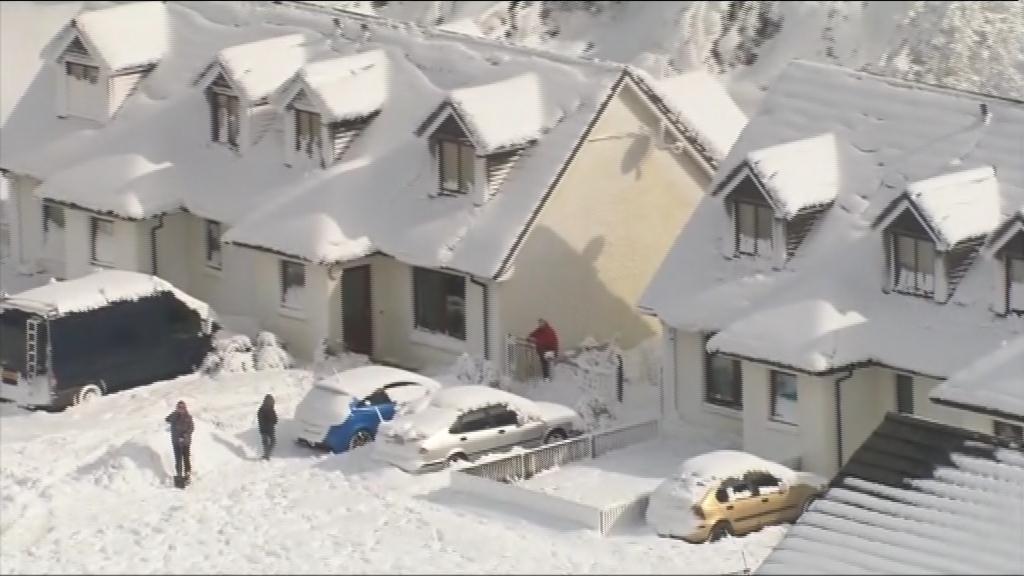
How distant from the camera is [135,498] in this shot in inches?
1797

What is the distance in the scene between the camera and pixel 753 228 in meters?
48.8

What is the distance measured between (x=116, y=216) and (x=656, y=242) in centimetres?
1119


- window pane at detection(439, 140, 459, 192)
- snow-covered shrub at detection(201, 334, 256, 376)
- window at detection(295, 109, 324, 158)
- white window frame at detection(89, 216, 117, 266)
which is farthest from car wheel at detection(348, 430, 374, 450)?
white window frame at detection(89, 216, 117, 266)

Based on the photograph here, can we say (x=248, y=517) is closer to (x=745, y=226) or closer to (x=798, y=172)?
(x=745, y=226)

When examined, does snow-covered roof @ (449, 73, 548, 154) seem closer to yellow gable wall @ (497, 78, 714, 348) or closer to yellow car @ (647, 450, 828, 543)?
yellow gable wall @ (497, 78, 714, 348)

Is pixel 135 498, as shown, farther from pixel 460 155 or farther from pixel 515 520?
pixel 460 155

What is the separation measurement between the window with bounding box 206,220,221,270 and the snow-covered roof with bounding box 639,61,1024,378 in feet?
38.4

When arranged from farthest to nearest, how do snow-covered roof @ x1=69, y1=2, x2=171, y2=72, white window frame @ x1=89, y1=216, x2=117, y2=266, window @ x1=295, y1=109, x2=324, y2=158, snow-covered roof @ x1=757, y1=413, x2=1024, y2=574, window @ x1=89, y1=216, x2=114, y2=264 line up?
snow-covered roof @ x1=69, y1=2, x2=171, y2=72, window @ x1=89, y1=216, x2=114, y2=264, white window frame @ x1=89, y1=216, x2=117, y2=266, window @ x1=295, y1=109, x2=324, y2=158, snow-covered roof @ x1=757, y1=413, x2=1024, y2=574

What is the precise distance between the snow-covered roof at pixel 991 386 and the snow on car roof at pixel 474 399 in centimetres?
749

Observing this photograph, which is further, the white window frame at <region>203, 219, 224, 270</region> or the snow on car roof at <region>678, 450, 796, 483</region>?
the white window frame at <region>203, 219, 224, 270</region>

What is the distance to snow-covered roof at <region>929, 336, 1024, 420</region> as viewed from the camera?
43.3 meters

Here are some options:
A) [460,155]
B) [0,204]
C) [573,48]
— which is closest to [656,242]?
[460,155]

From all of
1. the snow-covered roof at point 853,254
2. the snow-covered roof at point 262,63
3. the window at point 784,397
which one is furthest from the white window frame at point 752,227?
the snow-covered roof at point 262,63

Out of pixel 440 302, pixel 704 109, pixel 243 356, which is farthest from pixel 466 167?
pixel 704 109
